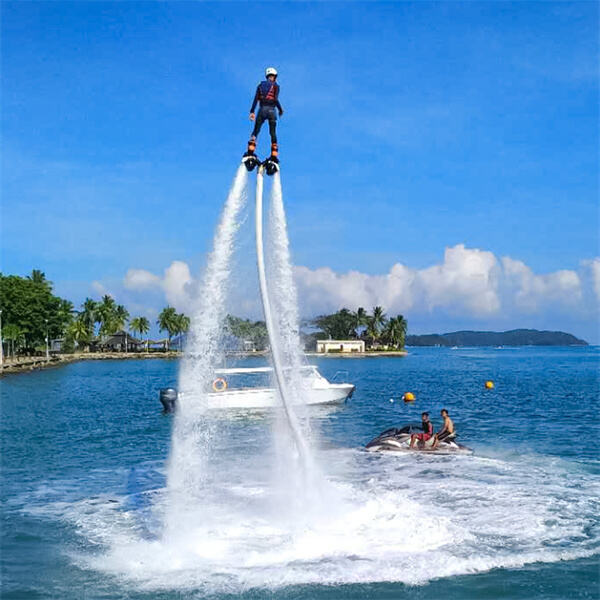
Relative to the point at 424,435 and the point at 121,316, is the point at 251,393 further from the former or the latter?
the point at 121,316

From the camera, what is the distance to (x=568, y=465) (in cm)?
2506

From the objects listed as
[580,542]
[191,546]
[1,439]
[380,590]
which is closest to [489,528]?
[580,542]

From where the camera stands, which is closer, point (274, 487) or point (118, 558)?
point (118, 558)

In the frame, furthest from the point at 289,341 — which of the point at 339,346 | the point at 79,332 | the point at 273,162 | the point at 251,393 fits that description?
the point at 339,346

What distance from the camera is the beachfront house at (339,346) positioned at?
19600cm

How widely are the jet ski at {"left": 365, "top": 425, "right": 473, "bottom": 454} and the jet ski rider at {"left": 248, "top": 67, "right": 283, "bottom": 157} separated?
18.3m

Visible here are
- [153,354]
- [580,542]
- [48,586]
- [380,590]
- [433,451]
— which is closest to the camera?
[380,590]

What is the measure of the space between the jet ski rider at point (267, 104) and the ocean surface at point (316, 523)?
8.36 m

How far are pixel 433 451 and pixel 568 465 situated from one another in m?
5.15

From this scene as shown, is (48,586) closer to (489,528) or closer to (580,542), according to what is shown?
(489,528)

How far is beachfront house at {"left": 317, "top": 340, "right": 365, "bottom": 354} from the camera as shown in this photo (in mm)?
196000

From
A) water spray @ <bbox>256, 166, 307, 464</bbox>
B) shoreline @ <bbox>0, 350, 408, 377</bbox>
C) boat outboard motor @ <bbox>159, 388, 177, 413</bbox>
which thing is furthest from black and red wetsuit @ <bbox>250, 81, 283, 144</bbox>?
shoreline @ <bbox>0, 350, 408, 377</bbox>

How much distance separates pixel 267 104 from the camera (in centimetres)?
1207

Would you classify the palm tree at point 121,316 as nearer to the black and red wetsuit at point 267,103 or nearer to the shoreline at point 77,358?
the shoreline at point 77,358
